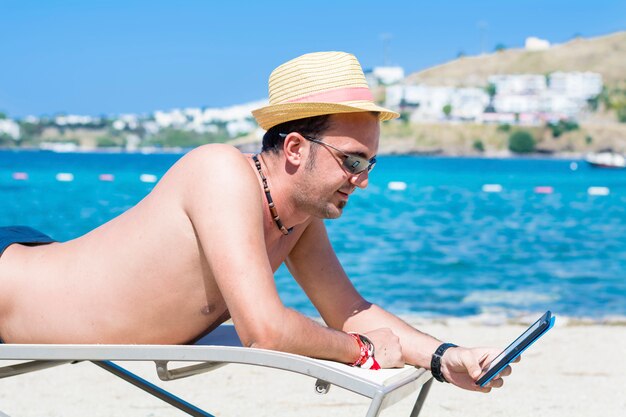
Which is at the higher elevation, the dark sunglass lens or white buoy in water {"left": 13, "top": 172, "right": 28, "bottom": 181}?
the dark sunglass lens

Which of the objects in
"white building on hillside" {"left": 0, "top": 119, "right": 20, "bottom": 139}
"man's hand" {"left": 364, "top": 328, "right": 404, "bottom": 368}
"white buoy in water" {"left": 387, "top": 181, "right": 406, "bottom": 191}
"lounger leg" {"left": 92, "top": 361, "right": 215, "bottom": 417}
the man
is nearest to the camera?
the man

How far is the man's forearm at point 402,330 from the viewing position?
253 centimetres

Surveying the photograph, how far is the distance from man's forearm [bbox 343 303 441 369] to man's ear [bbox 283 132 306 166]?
2.09ft

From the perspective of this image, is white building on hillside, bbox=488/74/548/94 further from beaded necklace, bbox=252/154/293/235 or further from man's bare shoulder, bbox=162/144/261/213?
man's bare shoulder, bbox=162/144/261/213

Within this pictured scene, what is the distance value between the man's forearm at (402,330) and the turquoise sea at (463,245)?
21.1 ft

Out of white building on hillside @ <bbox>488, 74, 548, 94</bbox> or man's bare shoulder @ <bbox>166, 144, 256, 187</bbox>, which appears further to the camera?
white building on hillside @ <bbox>488, 74, 548, 94</bbox>

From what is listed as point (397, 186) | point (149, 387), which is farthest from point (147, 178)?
point (149, 387)

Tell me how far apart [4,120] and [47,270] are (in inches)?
5416

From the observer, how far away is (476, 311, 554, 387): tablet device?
2061 millimetres

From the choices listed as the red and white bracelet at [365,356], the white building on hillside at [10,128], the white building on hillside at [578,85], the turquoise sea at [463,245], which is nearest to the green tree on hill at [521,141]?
the white building on hillside at [578,85]

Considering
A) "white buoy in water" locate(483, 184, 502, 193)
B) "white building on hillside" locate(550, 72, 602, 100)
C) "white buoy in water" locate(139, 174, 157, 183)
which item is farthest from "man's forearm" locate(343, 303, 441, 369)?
"white building on hillside" locate(550, 72, 602, 100)

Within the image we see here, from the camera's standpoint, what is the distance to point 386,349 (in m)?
2.42

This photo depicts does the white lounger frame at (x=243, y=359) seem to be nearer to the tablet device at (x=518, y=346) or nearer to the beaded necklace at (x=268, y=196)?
the tablet device at (x=518, y=346)

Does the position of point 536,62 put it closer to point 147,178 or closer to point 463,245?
point 147,178
